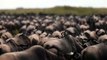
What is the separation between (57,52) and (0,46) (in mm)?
2715

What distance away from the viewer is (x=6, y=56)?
1545 cm

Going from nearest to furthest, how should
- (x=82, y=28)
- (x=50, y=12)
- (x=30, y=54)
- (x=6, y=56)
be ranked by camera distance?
(x=6, y=56) < (x=30, y=54) < (x=82, y=28) < (x=50, y=12)

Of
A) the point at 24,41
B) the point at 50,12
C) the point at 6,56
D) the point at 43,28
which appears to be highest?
the point at 6,56

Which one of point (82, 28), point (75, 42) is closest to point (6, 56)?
point (75, 42)

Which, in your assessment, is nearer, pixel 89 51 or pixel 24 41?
pixel 89 51

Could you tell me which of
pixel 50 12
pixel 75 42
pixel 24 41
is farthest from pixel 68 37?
pixel 50 12

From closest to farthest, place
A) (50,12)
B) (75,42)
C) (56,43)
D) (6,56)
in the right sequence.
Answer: (6,56)
(56,43)
(75,42)
(50,12)

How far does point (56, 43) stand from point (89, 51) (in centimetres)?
274

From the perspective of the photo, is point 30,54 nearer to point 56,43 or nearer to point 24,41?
point 56,43

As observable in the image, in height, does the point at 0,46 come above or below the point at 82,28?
above

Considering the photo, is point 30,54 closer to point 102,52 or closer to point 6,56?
point 6,56

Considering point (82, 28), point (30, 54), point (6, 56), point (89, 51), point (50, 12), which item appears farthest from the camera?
point (50, 12)

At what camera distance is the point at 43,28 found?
37.9 m

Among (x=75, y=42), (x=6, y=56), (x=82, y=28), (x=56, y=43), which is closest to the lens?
(x=6, y=56)
